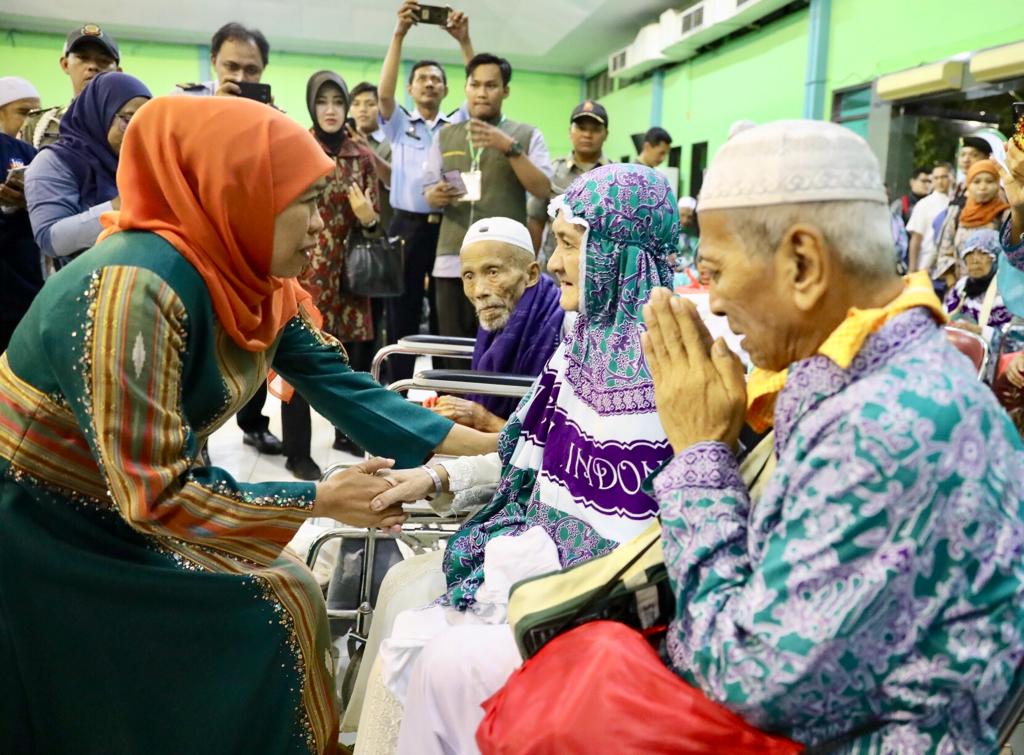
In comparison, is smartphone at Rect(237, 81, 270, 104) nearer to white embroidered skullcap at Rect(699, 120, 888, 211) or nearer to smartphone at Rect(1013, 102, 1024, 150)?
smartphone at Rect(1013, 102, 1024, 150)

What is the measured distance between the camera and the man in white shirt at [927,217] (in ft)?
22.2

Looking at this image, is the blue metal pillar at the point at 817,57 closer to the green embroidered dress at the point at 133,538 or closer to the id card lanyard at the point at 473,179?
the id card lanyard at the point at 473,179

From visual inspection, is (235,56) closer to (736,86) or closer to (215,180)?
(215,180)

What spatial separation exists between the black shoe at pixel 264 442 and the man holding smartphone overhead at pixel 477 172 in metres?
0.98

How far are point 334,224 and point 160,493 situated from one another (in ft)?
8.68

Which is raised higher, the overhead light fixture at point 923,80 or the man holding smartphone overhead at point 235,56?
the overhead light fixture at point 923,80

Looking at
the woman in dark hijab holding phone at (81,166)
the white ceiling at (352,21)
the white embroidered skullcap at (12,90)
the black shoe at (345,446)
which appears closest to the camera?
the woman in dark hijab holding phone at (81,166)

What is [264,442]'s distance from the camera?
417cm

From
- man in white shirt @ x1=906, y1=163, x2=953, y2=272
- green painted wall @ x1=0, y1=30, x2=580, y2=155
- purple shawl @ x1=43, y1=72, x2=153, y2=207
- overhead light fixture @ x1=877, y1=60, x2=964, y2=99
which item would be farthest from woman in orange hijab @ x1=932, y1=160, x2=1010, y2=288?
green painted wall @ x1=0, y1=30, x2=580, y2=155

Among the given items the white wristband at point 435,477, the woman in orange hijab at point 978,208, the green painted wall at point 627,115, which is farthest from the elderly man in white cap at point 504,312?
the green painted wall at point 627,115

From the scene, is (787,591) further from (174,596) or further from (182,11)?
(182,11)

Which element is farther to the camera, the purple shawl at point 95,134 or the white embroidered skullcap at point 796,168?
the purple shawl at point 95,134

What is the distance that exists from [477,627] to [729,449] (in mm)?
585

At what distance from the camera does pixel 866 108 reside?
25.4 ft
